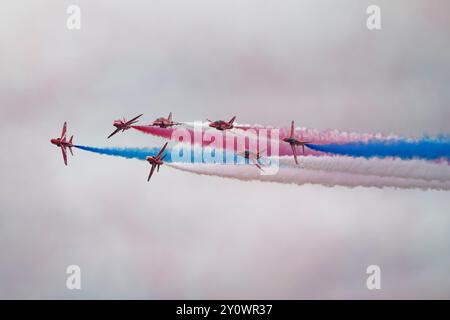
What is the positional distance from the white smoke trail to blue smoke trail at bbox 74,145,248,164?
1.68 feet

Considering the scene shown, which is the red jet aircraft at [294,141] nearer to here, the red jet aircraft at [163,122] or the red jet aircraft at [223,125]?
the red jet aircraft at [223,125]

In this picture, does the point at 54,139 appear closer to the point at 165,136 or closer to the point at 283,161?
the point at 165,136

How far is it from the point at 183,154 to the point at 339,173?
44.1 feet

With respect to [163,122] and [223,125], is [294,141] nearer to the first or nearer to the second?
[223,125]

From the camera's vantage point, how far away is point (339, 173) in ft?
203

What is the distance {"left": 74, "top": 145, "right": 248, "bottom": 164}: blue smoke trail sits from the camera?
64125 millimetres

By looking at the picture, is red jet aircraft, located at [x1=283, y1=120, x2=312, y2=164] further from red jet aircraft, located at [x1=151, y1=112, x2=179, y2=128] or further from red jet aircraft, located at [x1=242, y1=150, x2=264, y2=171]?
red jet aircraft, located at [x1=151, y1=112, x2=179, y2=128]

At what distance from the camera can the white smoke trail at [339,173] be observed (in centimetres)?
5888

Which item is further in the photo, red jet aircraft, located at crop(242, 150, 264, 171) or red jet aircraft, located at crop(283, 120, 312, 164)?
red jet aircraft, located at crop(242, 150, 264, 171)

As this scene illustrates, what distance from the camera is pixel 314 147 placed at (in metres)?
62.2

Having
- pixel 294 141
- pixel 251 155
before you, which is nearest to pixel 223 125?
pixel 251 155

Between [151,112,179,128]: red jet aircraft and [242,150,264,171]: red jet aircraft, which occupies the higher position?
[151,112,179,128]: red jet aircraft

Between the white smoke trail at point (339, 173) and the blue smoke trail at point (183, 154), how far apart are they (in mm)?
511

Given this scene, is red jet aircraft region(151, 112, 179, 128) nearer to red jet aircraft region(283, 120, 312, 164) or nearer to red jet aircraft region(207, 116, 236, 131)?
red jet aircraft region(207, 116, 236, 131)
